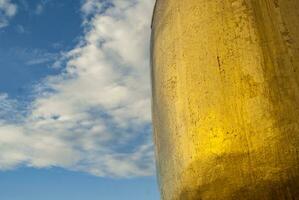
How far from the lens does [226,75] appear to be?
4.82 meters

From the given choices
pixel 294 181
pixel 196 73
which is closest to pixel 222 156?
pixel 294 181

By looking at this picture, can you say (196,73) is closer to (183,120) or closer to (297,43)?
(183,120)


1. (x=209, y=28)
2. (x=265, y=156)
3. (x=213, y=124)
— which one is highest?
(x=209, y=28)

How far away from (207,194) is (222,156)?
1.43ft

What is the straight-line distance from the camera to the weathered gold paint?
14.3 feet

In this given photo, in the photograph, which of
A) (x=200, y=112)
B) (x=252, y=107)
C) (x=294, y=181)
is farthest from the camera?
(x=200, y=112)

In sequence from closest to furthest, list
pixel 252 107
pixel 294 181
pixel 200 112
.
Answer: pixel 294 181 < pixel 252 107 < pixel 200 112

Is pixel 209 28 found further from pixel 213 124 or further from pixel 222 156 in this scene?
pixel 222 156

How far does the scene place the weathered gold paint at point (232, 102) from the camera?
436cm

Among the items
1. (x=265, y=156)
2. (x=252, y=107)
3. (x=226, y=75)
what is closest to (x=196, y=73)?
(x=226, y=75)

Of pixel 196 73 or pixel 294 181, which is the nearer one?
pixel 294 181

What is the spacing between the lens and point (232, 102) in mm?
4699

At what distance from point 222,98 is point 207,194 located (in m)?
1.04

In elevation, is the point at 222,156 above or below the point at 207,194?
above
